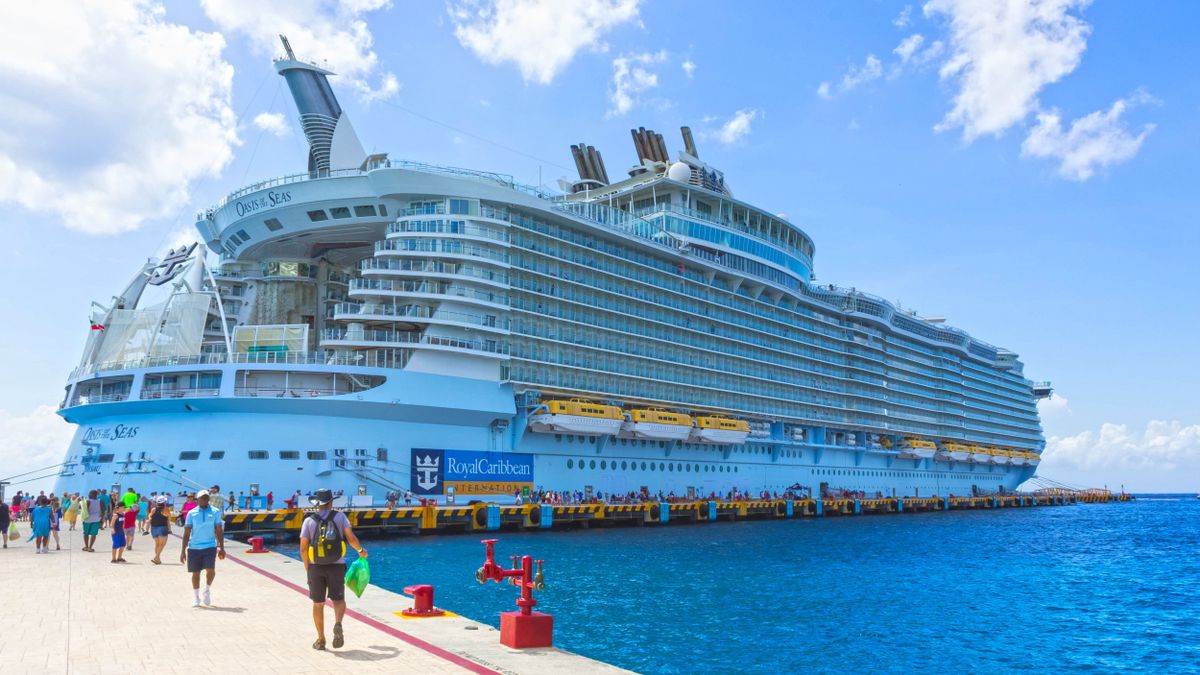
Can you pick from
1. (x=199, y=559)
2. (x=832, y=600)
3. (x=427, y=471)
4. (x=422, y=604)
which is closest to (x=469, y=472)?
(x=427, y=471)

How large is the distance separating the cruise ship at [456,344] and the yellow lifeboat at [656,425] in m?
0.23

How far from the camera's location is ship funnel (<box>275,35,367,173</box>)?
53.6 m

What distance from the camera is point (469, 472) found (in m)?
47.2

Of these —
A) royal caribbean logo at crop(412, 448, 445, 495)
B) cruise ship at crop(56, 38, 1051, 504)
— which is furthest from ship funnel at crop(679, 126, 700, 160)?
royal caribbean logo at crop(412, 448, 445, 495)

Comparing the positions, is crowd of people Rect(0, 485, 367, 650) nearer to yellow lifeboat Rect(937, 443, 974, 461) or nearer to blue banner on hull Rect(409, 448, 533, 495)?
blue banner on hull Rect(409, 448, 533, 495)

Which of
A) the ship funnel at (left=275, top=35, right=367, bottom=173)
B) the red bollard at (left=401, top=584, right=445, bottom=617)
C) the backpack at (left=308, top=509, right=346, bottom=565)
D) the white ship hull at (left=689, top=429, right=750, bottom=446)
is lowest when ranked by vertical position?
the red bollard at (left=401, top=584, right=445, bottom=617)

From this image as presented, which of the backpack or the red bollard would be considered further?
the red bollard

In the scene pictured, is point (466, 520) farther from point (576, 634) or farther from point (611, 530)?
point (576, 634)

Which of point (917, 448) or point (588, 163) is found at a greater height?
point (588, 163)

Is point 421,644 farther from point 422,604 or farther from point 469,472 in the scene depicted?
point 469,472

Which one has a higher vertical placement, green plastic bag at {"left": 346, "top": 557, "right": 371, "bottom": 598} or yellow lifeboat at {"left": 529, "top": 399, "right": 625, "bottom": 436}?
yellow lifeboat at {"left": 529, "top": 399, "right": 625, "bottom": 436}

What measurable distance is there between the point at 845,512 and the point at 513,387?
121 ft

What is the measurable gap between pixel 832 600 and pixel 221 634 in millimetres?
18852

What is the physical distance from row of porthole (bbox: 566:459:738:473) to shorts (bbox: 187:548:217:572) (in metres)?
38.0
